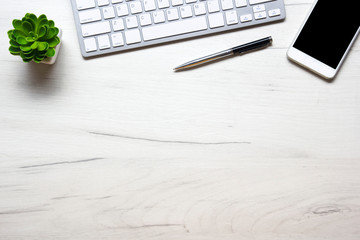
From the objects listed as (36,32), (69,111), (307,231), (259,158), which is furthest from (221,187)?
(36,32)

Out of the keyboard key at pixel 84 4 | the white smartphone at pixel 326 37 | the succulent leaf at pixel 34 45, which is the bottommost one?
the white smartphone at pixel 326 37

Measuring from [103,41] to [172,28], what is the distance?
142mm

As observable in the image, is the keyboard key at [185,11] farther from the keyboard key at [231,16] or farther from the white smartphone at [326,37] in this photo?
the white smartphone at [326,37]

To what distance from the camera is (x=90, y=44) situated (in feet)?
2.43

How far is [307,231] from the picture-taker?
75 centimetres

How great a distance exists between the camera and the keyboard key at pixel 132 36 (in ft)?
2.43

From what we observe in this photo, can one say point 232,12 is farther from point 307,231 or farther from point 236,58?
point 307,231

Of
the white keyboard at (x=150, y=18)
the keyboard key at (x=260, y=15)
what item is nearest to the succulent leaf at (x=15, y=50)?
the white keyboard at (x=150, y=18)

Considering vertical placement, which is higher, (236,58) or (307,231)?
(236,58)

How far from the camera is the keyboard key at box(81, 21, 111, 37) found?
2.42 ft

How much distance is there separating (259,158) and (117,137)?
0.29 metres

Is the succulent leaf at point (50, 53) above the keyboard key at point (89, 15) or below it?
below

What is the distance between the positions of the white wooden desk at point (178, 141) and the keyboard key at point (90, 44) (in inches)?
1.0

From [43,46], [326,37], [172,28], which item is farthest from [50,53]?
[326,37]
